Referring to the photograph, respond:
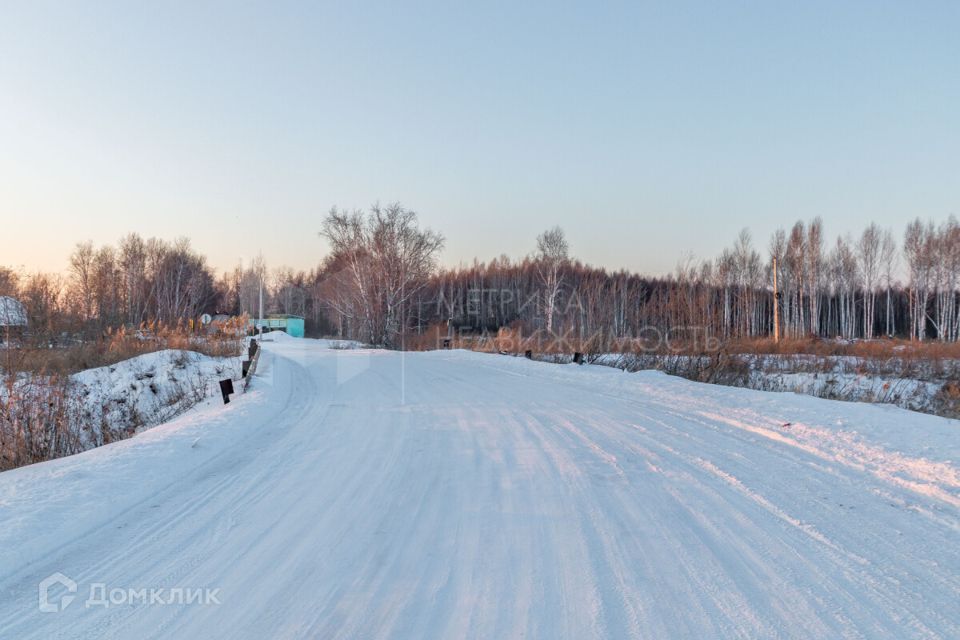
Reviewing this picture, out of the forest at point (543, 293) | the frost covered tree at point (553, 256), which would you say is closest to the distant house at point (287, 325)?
the forest at point (543, 293)

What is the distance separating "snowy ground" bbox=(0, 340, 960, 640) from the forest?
11345 mm

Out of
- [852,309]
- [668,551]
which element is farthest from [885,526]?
[852,309]

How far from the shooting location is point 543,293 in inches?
2186

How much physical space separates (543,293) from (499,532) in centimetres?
5226

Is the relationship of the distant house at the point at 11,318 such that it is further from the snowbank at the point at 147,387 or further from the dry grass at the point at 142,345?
the snowbank at the point at 147,387

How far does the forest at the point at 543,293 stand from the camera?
61.8 feet

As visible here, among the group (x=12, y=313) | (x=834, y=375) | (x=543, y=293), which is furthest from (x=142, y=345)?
(x=543, y=293)

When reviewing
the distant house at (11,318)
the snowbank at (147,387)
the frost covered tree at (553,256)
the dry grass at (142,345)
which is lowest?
the snowbank at (147,387)

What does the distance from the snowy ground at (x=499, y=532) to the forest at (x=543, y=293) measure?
447 inches

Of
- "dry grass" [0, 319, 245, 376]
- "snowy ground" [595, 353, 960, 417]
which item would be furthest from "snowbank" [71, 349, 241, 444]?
"snowy ground" [595, 353, 960, 417]

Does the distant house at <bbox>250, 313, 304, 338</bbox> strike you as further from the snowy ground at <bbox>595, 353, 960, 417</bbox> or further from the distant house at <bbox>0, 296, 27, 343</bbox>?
the snowy ground at <bbox>595, 353, 960, 417</bbox>

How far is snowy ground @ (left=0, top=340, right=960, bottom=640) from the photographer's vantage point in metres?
2.79

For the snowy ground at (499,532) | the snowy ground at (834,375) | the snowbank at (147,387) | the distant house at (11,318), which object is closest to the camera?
the snowy ground at (499,532)

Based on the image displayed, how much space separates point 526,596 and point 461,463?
117 inches
